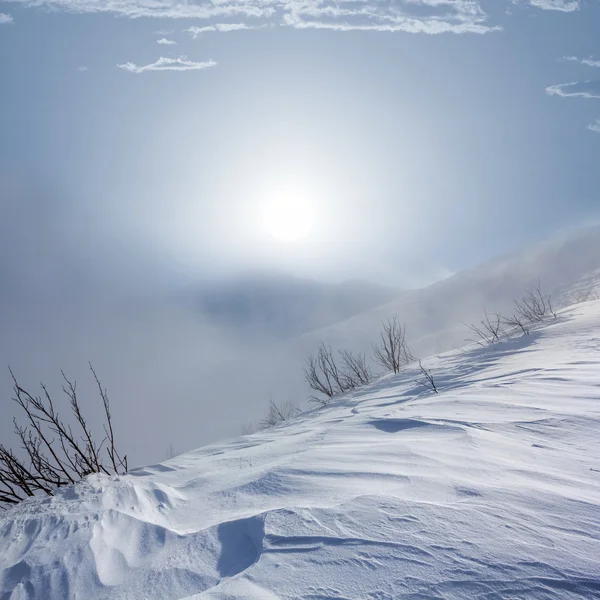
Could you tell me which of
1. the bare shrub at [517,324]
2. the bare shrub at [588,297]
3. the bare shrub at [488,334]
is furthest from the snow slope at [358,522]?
the bare shrub at [588,297]

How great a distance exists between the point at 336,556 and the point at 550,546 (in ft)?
1.88

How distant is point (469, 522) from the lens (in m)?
1.16

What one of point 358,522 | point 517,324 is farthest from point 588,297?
point 358,522

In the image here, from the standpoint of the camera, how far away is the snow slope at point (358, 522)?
99cm

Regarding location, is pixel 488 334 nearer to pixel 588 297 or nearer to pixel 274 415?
pixel 588 297

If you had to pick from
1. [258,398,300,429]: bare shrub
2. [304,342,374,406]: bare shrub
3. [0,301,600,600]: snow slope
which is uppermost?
[0,301,600,600]: snow slope

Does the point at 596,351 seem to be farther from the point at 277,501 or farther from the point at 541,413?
the point at 277,501

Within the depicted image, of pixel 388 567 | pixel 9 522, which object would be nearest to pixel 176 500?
pixel 9 522

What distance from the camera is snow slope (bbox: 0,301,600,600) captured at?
99 centimetres

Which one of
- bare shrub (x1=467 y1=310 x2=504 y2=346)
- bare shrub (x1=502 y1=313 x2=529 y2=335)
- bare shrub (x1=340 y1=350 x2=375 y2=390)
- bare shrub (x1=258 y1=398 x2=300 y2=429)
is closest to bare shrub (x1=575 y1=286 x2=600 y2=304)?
bare shrub (x1=502 y1=313 x2=529 y2=335)

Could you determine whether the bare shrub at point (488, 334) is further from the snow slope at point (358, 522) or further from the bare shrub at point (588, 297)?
the snow slope at point (358, 522)

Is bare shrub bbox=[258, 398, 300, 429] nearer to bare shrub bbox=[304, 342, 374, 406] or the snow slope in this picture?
bare shrub bbox=[304, 342, 374, 406]

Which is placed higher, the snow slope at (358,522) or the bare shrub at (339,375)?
the snow slope at (358,522)

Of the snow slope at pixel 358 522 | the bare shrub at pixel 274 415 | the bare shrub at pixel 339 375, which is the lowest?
the bare shrub at pixel 274 415
